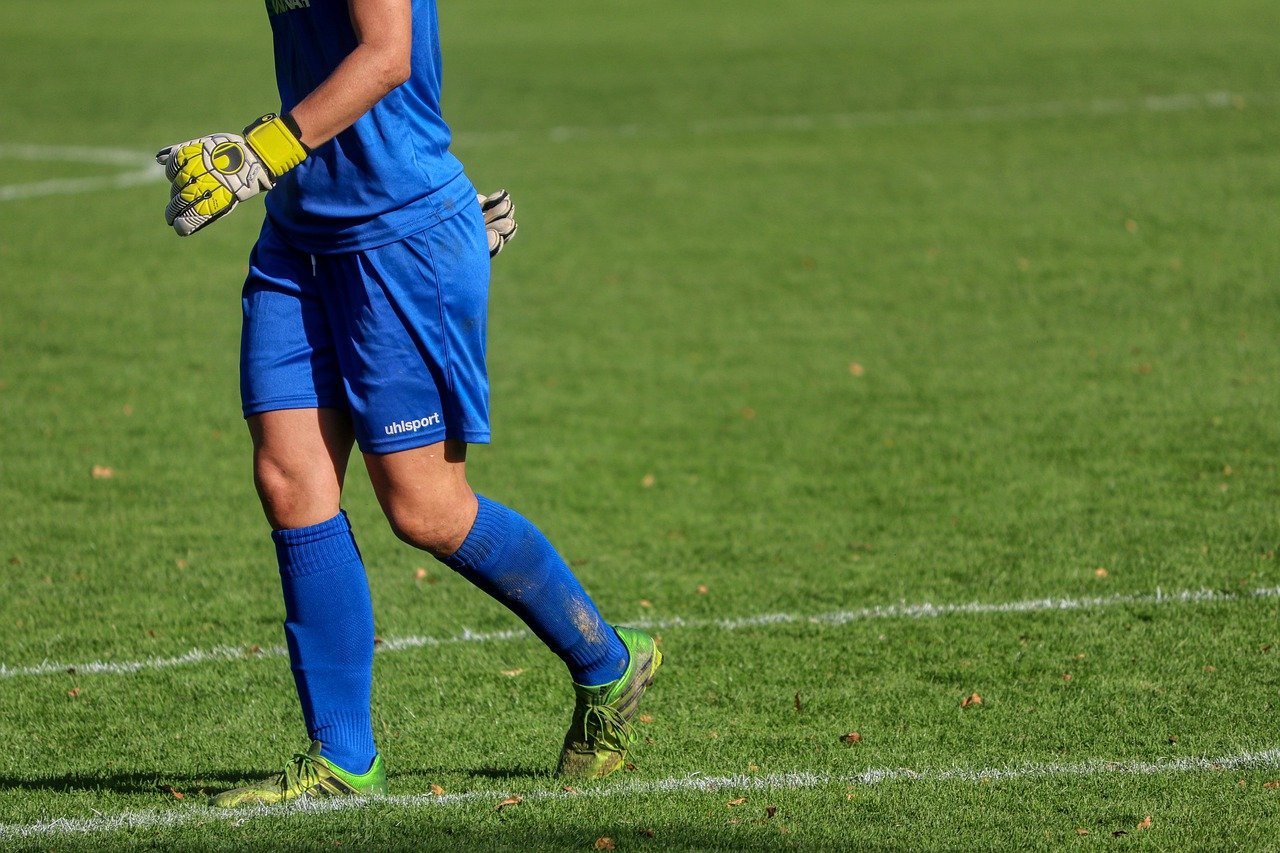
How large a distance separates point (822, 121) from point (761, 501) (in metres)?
11.8

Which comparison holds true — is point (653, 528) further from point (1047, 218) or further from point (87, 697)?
point (1047, 218)

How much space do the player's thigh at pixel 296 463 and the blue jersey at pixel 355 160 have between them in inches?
15.0

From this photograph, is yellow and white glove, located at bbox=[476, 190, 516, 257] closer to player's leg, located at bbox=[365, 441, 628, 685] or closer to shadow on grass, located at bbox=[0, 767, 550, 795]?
player's leg, located at bbox=[365, 441, 628, 685]

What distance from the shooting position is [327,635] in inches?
152

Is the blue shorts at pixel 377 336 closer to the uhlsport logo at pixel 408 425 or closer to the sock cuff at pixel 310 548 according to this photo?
the uhlsport logo at pixel 408 425

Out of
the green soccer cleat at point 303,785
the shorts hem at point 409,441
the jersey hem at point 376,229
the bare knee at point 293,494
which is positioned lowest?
the green soccer cleat at point 303,785

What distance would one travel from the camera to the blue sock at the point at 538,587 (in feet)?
12.8

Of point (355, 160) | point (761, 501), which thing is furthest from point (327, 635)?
point (761, 501)

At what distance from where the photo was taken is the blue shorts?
3.74m

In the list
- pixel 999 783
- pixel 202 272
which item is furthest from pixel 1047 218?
pixel 999 783

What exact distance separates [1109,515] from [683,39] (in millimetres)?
21534

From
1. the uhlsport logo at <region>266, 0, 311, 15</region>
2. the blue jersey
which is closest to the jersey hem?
the blue jersey

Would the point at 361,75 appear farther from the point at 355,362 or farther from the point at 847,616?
the point at 847,616

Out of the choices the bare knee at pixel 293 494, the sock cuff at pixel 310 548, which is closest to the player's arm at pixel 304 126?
the bare knee at pixel 293 494
